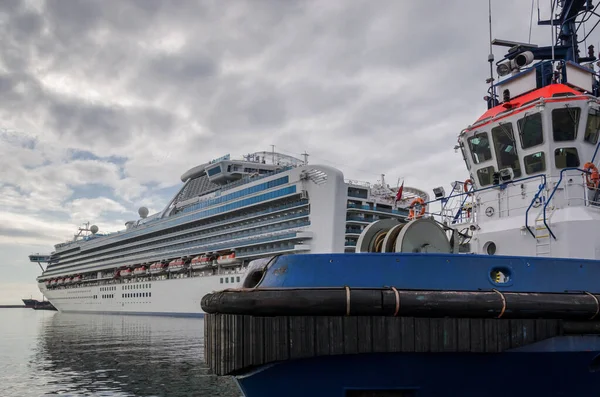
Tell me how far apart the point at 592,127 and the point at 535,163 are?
1.34 meters

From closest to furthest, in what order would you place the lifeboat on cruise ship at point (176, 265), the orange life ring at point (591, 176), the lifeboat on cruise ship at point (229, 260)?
the orange life ring at point (591, 176) < the lifeboat on cruise ship at point (229, 260) < the lifeboat on cruise ship at point (176, 265)

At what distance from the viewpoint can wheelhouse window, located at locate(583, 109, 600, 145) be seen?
10367mm

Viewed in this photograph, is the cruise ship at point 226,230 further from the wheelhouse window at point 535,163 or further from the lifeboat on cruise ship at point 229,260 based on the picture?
the wheelhouse window at point 535,163

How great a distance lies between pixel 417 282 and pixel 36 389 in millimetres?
11982

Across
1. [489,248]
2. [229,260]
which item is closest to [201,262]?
[229,260]

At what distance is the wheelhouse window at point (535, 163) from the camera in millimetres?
10352

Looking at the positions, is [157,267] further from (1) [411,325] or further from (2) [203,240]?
(1) [411,325]

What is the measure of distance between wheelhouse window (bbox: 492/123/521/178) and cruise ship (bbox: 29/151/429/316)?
19406 mm

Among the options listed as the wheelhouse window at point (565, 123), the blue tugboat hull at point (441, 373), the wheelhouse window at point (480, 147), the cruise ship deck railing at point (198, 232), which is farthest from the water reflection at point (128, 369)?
the cruise ship deck railing at point (198, 232)

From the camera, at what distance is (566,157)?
10.3 meters

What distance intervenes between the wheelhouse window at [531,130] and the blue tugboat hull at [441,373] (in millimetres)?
4134

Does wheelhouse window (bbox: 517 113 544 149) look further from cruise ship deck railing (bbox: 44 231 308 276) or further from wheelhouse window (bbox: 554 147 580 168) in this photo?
cruise ship deck railing (bbox: 44 231 308 276)

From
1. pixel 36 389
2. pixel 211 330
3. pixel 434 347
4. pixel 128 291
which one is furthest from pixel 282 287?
pixel 128 291

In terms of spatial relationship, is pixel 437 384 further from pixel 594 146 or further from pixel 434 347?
pixel 594 146
